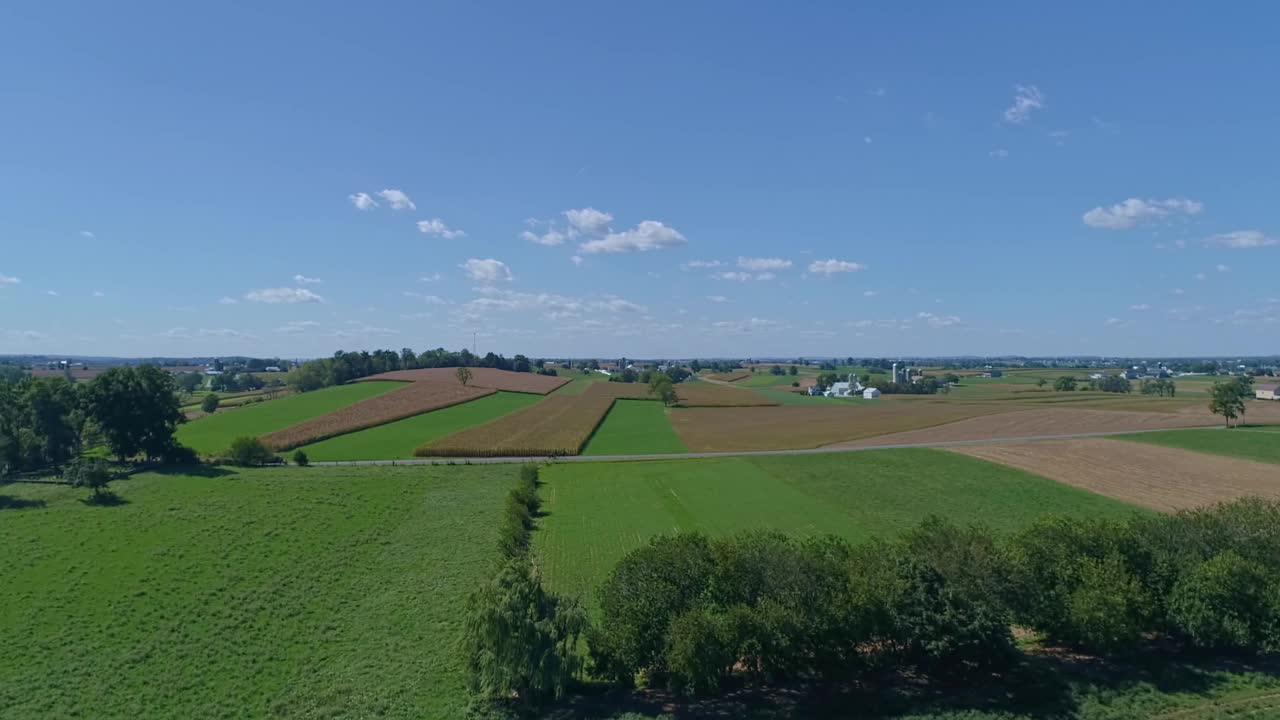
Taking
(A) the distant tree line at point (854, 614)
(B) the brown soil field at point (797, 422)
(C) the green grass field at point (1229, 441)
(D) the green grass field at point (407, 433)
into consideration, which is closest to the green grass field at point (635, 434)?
(B) the brown soil field at point (797, 422)

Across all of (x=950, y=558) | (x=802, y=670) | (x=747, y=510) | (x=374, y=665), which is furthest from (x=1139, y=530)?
(x=374, y=665)

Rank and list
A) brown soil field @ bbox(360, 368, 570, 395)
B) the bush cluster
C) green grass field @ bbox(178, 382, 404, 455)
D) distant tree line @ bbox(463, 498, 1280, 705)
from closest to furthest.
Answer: distant tree line @ bbox(463, 498, 1280, 705) → the bush cluster → green grass field @ bbox(178, 382, 404, 455) → brown soil field @ bbox(360, 368, 570, 395)

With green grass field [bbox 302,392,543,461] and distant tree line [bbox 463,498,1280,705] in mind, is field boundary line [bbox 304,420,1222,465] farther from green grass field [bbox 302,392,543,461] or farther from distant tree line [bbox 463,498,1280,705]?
distant tree line [bbox 463,498,1280,705]

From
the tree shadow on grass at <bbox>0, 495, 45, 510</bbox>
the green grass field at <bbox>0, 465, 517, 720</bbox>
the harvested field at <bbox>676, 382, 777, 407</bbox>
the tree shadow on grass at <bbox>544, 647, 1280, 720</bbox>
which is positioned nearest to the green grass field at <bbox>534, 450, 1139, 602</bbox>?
the green grass field at <bbox>0, 465, 517, 720</bbox>

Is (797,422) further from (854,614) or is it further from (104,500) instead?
(104,500)

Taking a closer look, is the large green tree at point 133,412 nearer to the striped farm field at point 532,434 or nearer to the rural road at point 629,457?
A: the rural road at point 629,457

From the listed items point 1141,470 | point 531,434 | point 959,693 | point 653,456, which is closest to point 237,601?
point 959,693

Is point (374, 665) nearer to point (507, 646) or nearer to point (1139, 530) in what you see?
point (507, 646)
